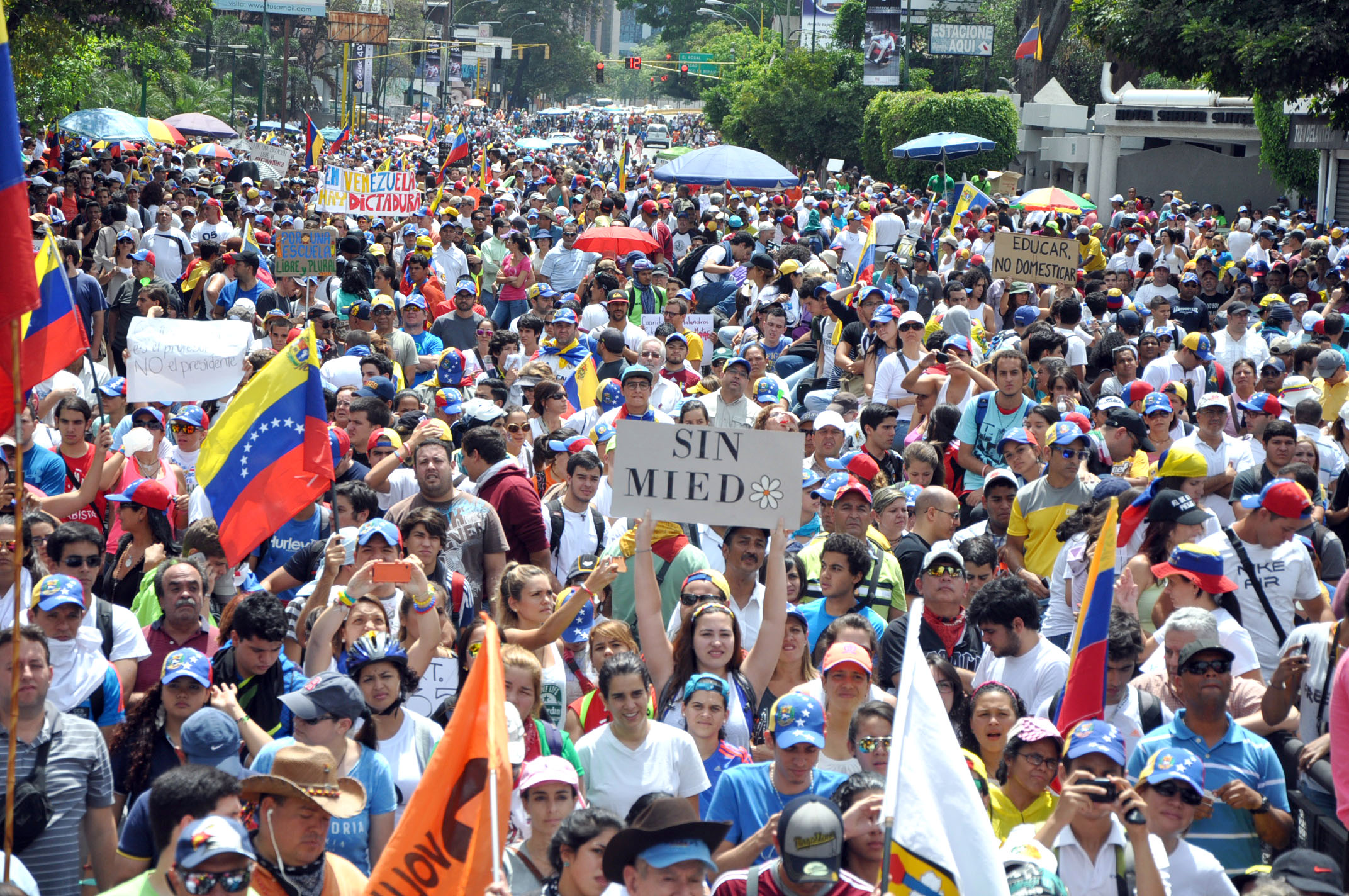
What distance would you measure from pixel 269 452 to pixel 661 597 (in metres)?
1.90

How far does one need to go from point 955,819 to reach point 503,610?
321 cm

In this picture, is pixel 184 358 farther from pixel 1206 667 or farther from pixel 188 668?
pixel 1206 667

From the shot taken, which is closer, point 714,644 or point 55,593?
point 55,593

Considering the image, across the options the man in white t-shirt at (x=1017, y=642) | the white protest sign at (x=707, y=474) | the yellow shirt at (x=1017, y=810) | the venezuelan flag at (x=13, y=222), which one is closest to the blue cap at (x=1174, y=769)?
the yellow shirt at (x=1017, y=810)

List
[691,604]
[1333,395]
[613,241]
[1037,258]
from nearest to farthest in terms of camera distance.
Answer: [691,604]
[1333,395]
[1037,258]
[613,241]

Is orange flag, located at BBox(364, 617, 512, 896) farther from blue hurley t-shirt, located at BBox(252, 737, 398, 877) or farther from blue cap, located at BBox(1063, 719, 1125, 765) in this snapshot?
blue cap, located at BBox(1063, 719, 1125, 765)

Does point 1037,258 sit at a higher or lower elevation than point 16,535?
higher

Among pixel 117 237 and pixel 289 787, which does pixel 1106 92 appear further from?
pixel 289 787

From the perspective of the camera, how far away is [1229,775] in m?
5.16

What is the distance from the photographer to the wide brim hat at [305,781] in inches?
173

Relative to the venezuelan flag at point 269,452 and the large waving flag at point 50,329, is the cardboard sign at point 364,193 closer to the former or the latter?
the large waving flag at point 50,329

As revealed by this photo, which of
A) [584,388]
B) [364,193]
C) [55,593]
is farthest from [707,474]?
[364,193]

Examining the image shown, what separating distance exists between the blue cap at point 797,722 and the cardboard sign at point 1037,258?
8502 mm

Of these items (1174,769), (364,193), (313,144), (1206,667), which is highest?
(313,144)
